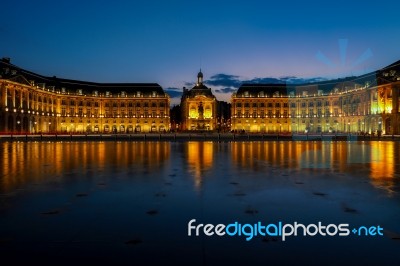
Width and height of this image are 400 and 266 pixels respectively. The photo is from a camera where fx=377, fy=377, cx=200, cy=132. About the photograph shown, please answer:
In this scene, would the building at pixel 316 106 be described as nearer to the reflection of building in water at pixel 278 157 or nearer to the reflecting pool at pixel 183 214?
the reflection of building in water at pixel 278 157

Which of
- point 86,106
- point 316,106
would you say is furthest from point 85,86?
point 316,106

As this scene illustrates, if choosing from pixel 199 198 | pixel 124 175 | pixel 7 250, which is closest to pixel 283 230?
pixel 199 198

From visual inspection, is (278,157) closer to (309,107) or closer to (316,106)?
(316,106)

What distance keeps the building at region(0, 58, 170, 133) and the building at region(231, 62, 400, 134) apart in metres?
33.7

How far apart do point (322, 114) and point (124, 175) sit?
5255 inches

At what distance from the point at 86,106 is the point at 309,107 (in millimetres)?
85085

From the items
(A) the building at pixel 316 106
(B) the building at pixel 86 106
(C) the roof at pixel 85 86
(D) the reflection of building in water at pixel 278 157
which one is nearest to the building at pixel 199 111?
(B) the building at pixel 86 106

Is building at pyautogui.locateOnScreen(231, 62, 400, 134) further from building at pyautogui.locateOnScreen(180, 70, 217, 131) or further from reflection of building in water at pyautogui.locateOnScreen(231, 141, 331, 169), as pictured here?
reflection of building in water at pyautogui.locateOnScreen(231, 141, 331, 169)

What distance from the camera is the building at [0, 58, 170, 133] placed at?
4313 inches

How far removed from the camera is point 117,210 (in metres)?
9.24

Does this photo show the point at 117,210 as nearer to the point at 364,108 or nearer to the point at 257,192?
the point at 257,192

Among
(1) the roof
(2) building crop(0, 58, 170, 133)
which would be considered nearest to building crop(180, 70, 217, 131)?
(2) building crop(0, 58, 170, 133)

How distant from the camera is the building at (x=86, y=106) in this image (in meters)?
110

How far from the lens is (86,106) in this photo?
469 ft
